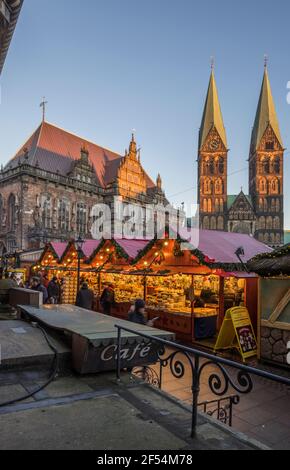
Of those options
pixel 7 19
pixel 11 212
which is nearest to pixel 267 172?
pixel 11 212

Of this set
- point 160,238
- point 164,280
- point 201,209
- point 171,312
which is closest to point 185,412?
point 171,312

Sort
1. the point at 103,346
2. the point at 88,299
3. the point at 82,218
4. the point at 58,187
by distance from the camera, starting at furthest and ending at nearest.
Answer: the point at 82,218 → the point at 58,187 → the point at 88,299 → the point at 103,346

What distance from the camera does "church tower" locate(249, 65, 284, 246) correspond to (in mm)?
73188

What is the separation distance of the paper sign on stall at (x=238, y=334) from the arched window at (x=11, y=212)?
3524 centimetres

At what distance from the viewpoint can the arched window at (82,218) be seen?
45.5 meters

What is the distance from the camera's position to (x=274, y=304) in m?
8.57

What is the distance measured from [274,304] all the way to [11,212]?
38108 mm

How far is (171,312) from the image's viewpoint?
40.1ft

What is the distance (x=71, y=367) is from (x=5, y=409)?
57.3 inches

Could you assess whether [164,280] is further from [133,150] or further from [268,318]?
[133,150]

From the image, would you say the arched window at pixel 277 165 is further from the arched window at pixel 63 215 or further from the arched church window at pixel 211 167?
the arched window at pixel 63 215

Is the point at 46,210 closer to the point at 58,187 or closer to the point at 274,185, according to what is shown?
the point at 58,187

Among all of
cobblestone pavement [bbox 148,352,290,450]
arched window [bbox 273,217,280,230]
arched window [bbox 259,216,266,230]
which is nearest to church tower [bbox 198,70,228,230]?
arched window [bbox 259,216,266,230]

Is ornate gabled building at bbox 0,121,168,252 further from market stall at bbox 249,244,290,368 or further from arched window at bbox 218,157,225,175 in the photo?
market stall at bbox 249,244,290,368
